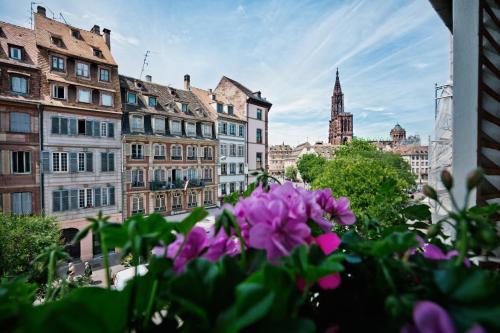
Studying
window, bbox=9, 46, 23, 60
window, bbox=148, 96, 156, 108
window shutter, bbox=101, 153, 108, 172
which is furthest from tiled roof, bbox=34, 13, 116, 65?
window shutter, bbox=101, 153, 108, 172

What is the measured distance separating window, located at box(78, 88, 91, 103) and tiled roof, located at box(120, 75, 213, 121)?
177 centimetres

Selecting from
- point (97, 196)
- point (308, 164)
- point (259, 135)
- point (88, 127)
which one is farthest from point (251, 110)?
point (308, 164)

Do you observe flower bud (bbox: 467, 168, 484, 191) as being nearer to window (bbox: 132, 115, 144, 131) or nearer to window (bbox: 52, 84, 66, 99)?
window (bbox: 52, 84, 66, 99)

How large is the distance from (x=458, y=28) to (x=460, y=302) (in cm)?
141

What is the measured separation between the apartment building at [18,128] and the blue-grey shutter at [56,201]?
51 cm

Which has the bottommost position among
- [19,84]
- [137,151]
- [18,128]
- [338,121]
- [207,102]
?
[137,151]

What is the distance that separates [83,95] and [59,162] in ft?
10.7

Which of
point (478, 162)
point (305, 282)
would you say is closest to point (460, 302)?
point (305, 282)

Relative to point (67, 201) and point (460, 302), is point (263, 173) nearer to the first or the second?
point (460, 302)

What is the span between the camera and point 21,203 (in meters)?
11.1

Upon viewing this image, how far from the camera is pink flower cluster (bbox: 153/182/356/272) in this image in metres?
0.46

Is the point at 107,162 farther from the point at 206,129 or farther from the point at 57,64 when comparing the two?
the point at 206,129

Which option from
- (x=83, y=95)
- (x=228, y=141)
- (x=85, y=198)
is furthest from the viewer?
(x=228, y=141)

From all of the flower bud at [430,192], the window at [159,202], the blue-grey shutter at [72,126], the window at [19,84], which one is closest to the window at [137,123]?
the blue-grey shutter at [72,126]
